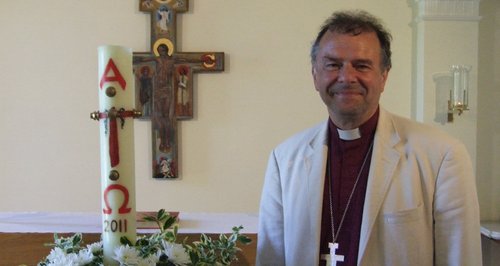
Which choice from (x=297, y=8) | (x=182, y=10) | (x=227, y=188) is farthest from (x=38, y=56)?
(x=297, y=8)

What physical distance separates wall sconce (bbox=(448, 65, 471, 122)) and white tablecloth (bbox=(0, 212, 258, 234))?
1.63 m

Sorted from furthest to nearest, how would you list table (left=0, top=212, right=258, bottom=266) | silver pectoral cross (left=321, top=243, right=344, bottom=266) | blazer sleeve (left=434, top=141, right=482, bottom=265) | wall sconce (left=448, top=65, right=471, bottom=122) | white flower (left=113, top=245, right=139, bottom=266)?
wall sconce (left=448, top=65, right=471, bottom=122) → table (left=0, top=212, right=258, bottom=266) → silver pectoral cross (left=321, top=243, right=344, bottom=266) → blazer sleeve (left=434, top=141, right=482, bottom=265) → white flower (left=113, top=245, right=139, bottom=266)

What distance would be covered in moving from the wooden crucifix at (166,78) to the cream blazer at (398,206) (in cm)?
164

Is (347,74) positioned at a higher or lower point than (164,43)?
lower

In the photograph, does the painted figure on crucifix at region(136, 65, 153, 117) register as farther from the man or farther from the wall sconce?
the wall sconce

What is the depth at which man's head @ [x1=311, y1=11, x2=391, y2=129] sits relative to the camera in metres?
1.17

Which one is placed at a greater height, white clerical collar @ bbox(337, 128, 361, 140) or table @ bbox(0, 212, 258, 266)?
white clerical collar @ bbox(337, 128, 361, 140)

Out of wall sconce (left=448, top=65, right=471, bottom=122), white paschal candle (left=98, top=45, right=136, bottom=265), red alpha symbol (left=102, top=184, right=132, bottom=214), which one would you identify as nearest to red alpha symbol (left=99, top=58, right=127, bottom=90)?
white paschal candle (left=98, top=45, right=136, bottom=265)

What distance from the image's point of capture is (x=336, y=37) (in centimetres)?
120

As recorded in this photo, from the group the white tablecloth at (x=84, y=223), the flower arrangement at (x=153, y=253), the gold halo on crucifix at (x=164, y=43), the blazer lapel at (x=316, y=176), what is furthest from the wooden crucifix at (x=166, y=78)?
the flower arrangement at (x=153, y=253)

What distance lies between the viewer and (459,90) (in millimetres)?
2719

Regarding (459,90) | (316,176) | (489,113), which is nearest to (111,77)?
(316,176)

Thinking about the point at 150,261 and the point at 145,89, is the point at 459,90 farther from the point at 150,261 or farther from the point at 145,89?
the point at 150,261

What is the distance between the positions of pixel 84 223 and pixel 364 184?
984 millimetres
